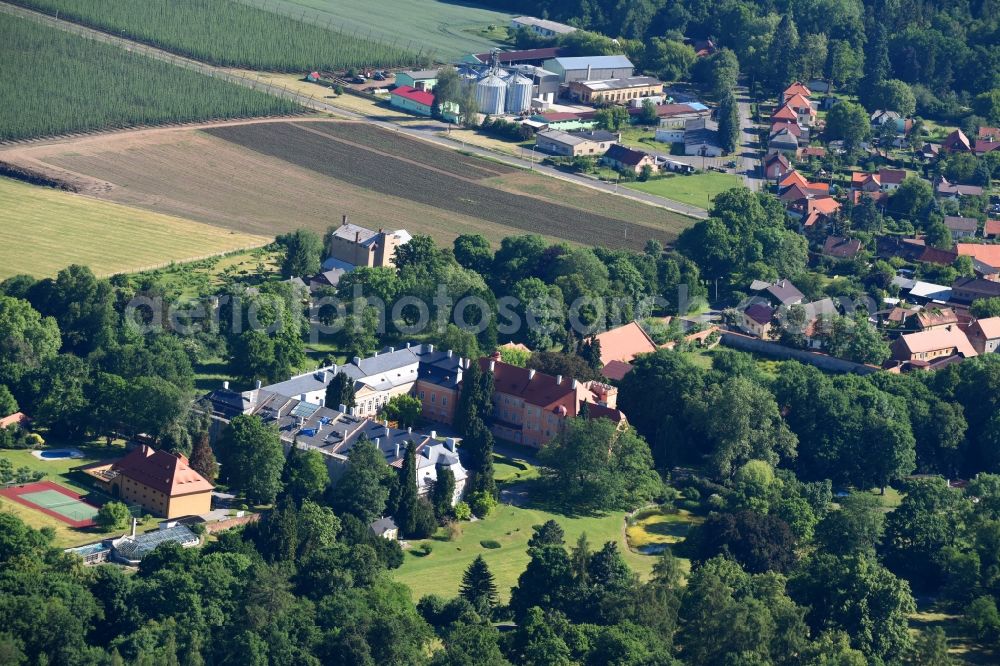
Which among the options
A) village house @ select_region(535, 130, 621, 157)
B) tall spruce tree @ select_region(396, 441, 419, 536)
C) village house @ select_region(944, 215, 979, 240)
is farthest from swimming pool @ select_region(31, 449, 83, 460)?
village house @ select_region(944, 215, 979, 240)

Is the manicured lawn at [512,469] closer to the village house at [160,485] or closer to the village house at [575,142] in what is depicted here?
the village house at [160,485]

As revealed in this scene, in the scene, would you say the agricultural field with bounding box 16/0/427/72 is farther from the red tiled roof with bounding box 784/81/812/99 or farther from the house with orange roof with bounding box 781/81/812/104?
the red tiled roof with bounding box 784/81/812/99

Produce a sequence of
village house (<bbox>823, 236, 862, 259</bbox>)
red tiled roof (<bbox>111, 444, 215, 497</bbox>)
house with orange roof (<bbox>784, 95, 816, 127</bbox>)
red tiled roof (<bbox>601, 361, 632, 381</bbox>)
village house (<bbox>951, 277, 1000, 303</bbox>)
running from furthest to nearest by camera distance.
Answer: house with orange roof (<bbox>784, 95, 816, 127</bbox>) < village house (<bbox>823, 236, 862, 259</bbox>) < village house (<bbox>951, 277, 1000, 303</bbox>) < red tiled roof (<bbox>601, 361, 632, 381</bbox>) < red tiled roof (<bbox>111, 444, 215, 497</bbox>)

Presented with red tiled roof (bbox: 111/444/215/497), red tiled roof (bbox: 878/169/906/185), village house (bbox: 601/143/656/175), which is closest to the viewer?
red tiled roof (bbox: 111/444/215/497)

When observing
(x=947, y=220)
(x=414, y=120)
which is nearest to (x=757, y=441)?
(x=947, y=220)

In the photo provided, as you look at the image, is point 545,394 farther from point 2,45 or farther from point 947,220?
point 2,45

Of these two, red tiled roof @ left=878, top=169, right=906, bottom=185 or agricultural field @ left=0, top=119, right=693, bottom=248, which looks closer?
agricultural field @ left=0, top=119, right=693, bottom=248

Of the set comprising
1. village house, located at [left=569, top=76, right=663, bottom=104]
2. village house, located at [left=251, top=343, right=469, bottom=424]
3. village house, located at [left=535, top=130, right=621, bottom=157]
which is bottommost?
village house, located at [left=251, top=343, right=469, bottom=424]

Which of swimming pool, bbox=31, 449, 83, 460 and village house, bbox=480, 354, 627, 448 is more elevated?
village house, bbox=480, 354, 627, 448
